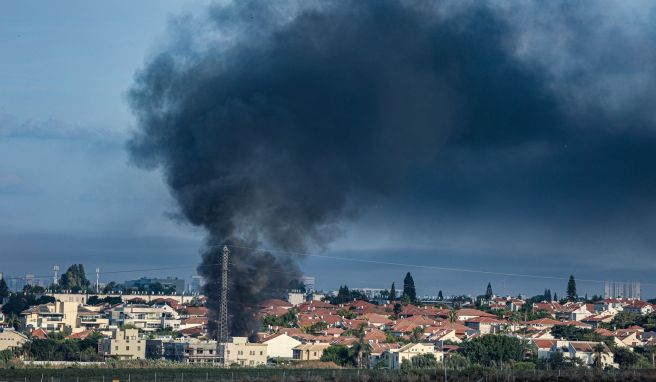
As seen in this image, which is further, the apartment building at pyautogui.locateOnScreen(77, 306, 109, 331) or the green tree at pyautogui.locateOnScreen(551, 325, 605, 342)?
the apartment building at pyautogui.locateOnScreen(77, 306, 109, 331)

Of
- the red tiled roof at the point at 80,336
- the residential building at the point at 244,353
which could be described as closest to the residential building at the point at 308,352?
the residential building at the point at 244,353

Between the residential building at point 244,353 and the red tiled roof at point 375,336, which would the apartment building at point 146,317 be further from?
the residential building at point 244,353

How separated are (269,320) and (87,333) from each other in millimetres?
28982

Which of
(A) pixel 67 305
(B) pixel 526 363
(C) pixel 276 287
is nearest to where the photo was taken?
(B) pixel 526 363

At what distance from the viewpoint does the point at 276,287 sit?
13712 centimetres

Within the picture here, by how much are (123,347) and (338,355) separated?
24205 mm

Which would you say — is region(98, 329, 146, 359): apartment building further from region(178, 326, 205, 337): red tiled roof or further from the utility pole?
region(178, 326, 205, 337): red tiled roof

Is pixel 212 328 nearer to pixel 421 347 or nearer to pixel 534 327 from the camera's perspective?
pixel 421 347

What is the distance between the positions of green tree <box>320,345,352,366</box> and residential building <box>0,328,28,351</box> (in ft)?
121

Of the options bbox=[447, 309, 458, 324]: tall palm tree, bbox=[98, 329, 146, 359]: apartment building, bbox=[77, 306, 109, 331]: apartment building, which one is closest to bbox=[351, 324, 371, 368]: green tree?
bbox=[98, 329, 146, 359]: apartment building

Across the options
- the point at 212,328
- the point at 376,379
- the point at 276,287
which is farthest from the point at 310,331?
the point at 376,379

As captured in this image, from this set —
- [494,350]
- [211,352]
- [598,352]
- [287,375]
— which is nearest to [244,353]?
[211,352]

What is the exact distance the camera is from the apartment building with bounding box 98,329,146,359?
126 metres

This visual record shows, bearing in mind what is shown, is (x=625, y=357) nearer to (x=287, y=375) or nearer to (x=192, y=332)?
(x=287, y=375)
